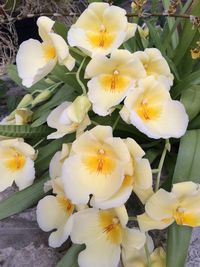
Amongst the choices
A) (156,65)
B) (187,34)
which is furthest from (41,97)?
(187,34)

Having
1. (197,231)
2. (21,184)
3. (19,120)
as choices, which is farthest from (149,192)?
(19,120)

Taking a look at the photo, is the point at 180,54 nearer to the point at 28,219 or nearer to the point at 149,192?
the point at 149,192

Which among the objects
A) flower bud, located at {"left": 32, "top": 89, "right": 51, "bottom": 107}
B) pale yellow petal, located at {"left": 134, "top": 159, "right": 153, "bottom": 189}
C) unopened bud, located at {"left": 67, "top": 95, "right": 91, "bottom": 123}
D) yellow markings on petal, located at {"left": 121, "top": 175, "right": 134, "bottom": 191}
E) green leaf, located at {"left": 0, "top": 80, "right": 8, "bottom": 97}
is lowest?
green leaf, located at {"left": 0, "top": 80, "right": 8, "bottom": 97}

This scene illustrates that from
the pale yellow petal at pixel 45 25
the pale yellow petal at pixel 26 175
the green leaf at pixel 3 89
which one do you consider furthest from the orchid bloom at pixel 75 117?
the green leaf at pixel 3 89

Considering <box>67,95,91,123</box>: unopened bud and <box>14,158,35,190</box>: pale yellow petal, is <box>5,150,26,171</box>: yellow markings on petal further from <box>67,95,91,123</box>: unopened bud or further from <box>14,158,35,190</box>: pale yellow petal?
<box>67,95,91,123</box>: unopened bud

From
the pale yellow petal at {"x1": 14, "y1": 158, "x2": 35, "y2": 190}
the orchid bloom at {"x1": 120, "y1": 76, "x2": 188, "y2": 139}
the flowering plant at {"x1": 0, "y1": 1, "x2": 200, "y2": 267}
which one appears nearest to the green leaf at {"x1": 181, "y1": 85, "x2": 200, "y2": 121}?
the flowering plant at {"x1": 0, "y1": 1, "x2": 200, "y2": 267}

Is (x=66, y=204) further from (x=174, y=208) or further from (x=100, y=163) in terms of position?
(x=174, y=208)
